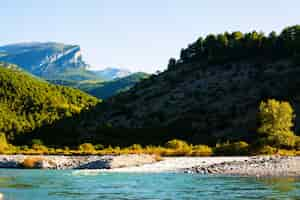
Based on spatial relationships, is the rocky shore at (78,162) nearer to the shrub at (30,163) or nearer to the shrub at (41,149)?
the shrub at (30,163)

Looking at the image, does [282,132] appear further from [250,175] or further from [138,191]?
[138,191]

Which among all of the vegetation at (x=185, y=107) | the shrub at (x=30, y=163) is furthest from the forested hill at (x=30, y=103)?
the shrub at (x=30, y=163)

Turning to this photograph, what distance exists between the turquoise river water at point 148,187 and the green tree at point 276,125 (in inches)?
1152

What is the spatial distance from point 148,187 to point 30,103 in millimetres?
91450

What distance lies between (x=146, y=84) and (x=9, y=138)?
30042 millimetres

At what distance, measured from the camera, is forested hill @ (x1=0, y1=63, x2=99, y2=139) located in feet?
363

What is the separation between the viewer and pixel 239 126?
86312mm

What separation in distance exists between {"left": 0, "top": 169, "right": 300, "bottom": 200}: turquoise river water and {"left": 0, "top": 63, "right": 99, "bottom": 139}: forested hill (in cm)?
Result: 7011

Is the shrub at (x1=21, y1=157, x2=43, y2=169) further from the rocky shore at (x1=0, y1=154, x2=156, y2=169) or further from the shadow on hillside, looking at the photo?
the shadow on hillside

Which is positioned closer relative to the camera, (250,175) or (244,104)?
(250,175)

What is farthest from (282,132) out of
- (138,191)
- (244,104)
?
(138,191)

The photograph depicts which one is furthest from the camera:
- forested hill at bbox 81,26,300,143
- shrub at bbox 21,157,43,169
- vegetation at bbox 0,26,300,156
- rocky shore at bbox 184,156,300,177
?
forested hill at bbox 81,26,300,143

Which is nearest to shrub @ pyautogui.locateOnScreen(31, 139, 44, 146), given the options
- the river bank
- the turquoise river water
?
the river bank

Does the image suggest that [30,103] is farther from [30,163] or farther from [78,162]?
[78,162]
